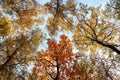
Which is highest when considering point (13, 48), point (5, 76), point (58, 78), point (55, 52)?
point (55, 52)

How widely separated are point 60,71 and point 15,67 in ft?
16.8

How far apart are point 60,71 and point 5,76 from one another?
563cm

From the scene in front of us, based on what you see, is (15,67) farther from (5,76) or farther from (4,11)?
(4,11)

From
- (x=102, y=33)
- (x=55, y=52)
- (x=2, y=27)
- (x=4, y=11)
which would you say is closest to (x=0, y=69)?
(x=2, y=27)

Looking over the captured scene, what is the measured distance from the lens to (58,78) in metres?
18.4

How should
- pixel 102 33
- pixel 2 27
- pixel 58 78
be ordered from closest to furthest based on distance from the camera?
pixel 2 27, pixel 58 78, pixel 102 33

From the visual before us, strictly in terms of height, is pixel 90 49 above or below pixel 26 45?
above

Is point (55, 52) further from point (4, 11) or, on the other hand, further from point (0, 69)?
point (0, 69)

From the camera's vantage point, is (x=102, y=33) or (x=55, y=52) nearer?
(x=102, y=33)

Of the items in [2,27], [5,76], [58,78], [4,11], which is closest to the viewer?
[5,76]

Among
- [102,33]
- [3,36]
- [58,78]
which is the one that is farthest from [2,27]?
[102,33]

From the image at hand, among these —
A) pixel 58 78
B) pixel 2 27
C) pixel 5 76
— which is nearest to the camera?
pixel 5 76

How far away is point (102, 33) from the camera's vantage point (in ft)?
66.3

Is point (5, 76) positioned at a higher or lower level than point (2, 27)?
lower
